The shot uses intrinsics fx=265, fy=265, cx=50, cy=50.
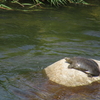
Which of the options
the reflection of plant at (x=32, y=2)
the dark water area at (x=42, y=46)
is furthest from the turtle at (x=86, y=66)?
the reflection of plant at (x=32, y=2)

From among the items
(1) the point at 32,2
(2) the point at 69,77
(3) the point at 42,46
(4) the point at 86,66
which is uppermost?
(1) the point at 32,2

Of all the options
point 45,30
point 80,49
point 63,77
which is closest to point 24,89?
point 63,77

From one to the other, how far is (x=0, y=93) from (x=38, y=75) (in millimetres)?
971

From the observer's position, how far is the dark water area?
4.96 m

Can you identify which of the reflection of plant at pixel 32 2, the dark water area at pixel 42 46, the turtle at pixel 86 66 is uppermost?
the reflection of plant at pixel 32 2

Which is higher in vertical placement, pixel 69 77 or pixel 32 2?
pixel 32 2

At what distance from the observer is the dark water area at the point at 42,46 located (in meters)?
4.96

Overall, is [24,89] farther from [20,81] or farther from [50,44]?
[50,44]

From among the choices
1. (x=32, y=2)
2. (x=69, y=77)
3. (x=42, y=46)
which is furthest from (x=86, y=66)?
(x=32, y=2)

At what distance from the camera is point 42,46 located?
24.2 ft

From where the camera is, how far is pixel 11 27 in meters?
8.62

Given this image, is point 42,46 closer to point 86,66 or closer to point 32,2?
point 86,66

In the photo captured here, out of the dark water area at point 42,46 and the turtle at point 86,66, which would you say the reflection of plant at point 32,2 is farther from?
the turtle at point 86,66

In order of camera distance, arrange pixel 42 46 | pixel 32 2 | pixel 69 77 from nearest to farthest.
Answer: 1. pixel 69 77
2. pixel 42 46
3. pixel 32 2
